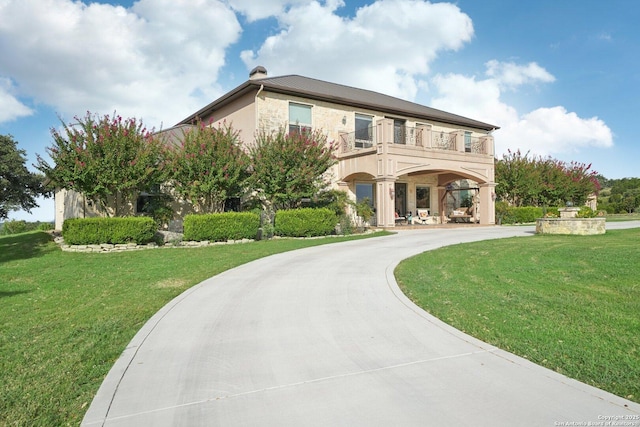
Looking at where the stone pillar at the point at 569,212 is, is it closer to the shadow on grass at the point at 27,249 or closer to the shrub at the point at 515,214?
the shrub at the point at 515,214

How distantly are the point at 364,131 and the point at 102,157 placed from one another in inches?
526

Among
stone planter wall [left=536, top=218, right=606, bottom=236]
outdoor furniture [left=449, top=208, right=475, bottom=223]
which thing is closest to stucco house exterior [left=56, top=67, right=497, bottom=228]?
outdoor furniture [left=449, top=208, right=475, bottom=223]

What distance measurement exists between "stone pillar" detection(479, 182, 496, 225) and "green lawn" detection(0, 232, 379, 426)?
49.7ft

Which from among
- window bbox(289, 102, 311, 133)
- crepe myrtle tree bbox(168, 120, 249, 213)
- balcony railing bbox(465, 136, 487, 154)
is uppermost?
window bbox(289, 102, 311, 133)

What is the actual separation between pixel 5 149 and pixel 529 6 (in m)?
31.2

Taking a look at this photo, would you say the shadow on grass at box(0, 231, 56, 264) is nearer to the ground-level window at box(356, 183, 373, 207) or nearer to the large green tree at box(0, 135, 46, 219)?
the large green tree at box(0, 135, 46, 219)

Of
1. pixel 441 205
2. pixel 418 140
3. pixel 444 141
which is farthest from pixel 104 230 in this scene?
pixel 441 205

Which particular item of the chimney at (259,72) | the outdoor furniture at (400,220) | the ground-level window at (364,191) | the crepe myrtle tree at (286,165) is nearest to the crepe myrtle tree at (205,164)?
the crepe myrtle tree at (286,165)

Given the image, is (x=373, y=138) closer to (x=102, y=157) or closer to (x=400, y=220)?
(x=400, y=220)

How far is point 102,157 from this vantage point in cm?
1372

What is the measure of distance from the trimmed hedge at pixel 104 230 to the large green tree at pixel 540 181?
2173 centimetres

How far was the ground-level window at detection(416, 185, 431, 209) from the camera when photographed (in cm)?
2447

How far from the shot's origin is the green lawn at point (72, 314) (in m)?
3.11

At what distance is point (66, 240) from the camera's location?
43.5ft
